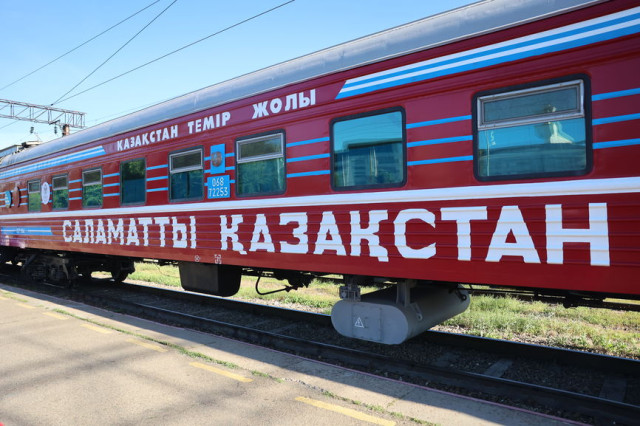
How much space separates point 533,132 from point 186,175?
4.45m

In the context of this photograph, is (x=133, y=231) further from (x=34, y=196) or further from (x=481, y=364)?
(x=481, y=364)

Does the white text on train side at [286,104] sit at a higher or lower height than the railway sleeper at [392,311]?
higher

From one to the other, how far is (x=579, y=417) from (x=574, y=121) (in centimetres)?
222

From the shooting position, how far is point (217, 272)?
20.5 ft

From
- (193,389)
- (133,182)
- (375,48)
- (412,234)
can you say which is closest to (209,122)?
(133,182)

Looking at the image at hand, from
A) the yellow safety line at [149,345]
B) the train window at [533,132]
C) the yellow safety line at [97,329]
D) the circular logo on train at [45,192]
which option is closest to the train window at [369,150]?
the train window at [533,132]

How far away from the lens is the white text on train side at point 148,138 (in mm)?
6404

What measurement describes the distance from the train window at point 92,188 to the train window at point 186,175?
2240mm

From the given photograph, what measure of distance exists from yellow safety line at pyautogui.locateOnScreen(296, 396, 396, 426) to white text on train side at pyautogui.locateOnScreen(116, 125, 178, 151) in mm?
4222

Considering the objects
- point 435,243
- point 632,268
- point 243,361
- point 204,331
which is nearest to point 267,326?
point 204,331

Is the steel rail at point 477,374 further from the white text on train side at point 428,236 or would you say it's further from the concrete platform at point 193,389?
the white text on train side at point 428,236

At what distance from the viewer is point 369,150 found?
4312mm

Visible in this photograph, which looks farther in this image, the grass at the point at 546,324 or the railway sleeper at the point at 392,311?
the grass at the point at 546,324

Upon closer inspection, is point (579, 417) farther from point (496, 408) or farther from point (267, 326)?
point (267, 326)
